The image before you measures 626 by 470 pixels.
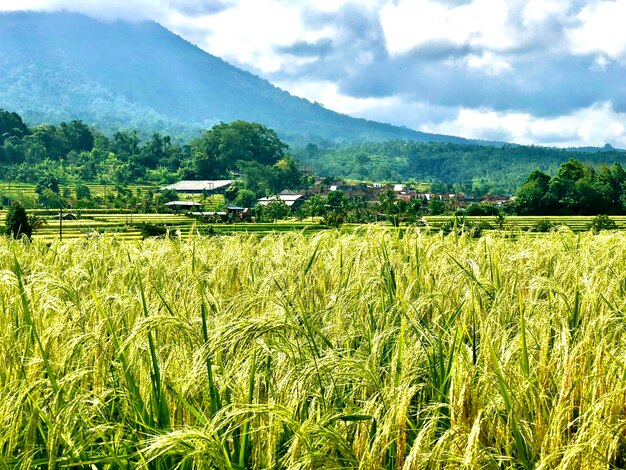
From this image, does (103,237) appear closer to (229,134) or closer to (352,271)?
(352,271)

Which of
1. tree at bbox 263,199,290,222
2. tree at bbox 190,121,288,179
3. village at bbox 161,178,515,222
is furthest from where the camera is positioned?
tree at bbox 190,121,288,179

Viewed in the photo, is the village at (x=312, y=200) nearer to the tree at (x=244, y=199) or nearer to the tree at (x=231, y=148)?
the tree at (x=244, y=199)

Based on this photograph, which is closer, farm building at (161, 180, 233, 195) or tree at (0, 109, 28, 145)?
farm building at (161, 180, 233, 195)

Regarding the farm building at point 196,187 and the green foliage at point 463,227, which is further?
the farm building at point 196,187

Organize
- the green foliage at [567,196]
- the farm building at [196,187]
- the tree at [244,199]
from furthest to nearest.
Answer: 1. the farm building at [196,187]
2. the tree at [244,199]
3. the green foliage at [567,196]

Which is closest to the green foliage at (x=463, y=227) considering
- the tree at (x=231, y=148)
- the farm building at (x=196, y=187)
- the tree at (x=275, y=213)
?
the tree at (x=275, y=213)

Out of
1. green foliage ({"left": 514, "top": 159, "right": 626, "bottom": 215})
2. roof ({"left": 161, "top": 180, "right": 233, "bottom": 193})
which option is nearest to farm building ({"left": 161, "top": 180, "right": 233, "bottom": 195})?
roof ({"left": 161, "top": 180, "right": 233, "bottom": 193})

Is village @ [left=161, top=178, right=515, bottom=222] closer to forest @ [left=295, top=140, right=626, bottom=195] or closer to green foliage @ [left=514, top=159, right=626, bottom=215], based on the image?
green foliage @ [left=514, top=159, right=626, bottom=215]

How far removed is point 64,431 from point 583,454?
6.31 ft

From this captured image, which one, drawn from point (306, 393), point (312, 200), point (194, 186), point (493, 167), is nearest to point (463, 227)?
point (306, 393)

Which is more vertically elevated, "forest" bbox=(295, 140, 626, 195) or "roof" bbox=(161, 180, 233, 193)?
"forest" bbox=(295, 140, 626, 195)

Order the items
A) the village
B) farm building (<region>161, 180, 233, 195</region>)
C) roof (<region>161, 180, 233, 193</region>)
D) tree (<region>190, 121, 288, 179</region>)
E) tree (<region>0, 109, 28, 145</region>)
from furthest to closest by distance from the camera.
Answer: tree (<region>190, 121, 288, 179</region>) < tree (<region>0, 109, 28, 145</region>) < roof (<region>161, 180, 233, 193</region>) < farm building (<region>161, 180, 233, 195</region>) < the village

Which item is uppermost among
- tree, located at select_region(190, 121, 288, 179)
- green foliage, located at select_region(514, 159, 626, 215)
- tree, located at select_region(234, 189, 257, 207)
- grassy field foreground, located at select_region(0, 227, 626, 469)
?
tree, located at select_region(190, 121, 288, 179)

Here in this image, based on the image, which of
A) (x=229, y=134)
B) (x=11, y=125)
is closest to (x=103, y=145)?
(x=11, y=125)
